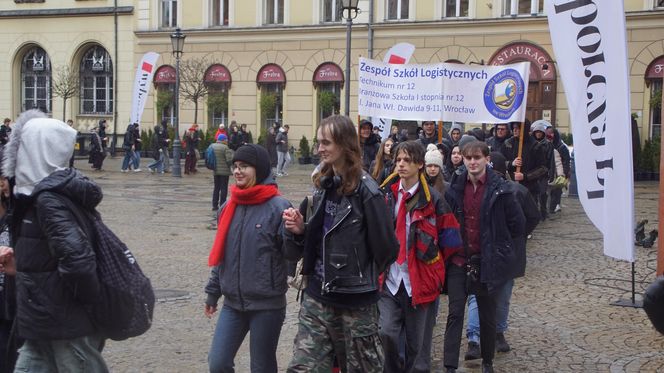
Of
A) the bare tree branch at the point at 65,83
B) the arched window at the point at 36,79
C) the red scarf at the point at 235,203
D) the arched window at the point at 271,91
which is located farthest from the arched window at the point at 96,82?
the red scarf at the point at 235,203

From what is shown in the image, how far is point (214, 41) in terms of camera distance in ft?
120

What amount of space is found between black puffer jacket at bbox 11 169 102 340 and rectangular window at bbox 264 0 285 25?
1265 inches

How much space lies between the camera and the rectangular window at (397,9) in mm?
33250

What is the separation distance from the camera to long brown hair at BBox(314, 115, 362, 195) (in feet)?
15.3

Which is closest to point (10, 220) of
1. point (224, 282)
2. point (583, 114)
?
point (224, 282)

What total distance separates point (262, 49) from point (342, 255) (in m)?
31.7

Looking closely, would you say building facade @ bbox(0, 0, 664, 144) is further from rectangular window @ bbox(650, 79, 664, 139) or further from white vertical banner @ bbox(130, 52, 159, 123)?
white vertical banner @ bbox(130, 52, 159, 123)

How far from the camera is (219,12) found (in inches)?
1444

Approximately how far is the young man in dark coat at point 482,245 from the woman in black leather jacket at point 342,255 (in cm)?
178

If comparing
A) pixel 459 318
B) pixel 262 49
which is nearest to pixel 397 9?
pixel 262 49

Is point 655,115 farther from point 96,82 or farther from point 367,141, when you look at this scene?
point 96,82

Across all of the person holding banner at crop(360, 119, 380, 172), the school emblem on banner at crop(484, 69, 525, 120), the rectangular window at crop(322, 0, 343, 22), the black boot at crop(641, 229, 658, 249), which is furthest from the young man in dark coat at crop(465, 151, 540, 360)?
the rectangular window at crop(322, 0, 343, 22)

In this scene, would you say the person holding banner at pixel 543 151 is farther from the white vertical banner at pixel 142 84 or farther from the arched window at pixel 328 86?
the arched window at pixel 328 86

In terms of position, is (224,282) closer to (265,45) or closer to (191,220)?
(191,220)
